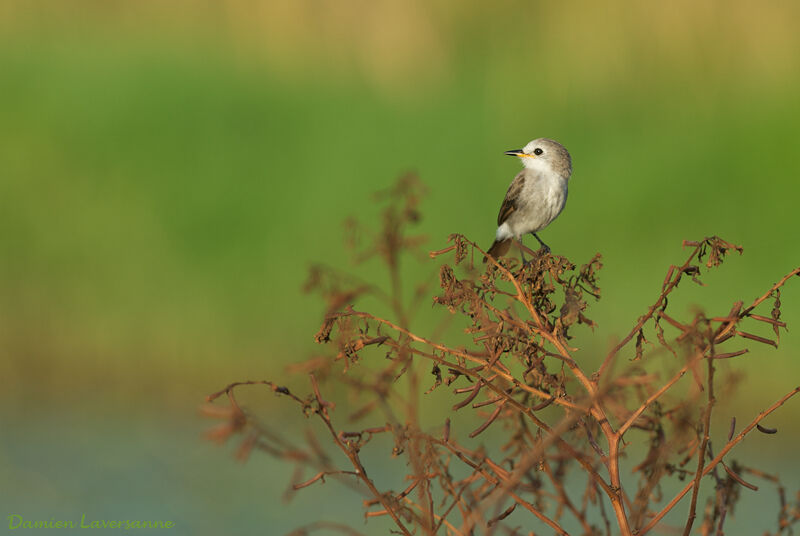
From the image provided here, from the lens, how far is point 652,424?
2719mm

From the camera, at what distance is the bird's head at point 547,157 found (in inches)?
215

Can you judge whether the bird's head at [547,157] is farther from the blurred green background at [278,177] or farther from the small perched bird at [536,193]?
the blurred green background at [278,177]

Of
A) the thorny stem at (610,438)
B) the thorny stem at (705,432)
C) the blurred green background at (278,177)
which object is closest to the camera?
the thorny stem at (705,432)

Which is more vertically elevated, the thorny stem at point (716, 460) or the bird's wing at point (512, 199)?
the bird's wing at point (512, 199)

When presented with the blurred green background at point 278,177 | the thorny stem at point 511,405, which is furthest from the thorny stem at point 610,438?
the blurred green background at point 278,177

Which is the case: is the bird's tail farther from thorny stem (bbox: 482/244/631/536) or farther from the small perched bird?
thorny stem (bbox: 482/244/631/536)

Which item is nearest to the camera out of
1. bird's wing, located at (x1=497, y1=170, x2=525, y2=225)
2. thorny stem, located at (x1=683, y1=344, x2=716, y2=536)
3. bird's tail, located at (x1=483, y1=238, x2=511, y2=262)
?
thorny stem, located at (x1=683, y1=344, x2=716, y2=536)

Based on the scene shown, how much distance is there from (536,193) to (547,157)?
0.88 ft

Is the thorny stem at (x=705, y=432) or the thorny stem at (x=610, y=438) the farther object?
the thorny stem at (x=610, y=438)

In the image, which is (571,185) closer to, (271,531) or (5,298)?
(271,531)

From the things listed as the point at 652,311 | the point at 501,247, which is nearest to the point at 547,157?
the point at 501,247

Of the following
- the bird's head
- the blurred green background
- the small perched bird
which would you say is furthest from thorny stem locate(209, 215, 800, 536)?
the blurred green background

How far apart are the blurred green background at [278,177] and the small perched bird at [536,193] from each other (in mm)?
1727

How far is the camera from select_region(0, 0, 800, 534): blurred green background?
307 inches
